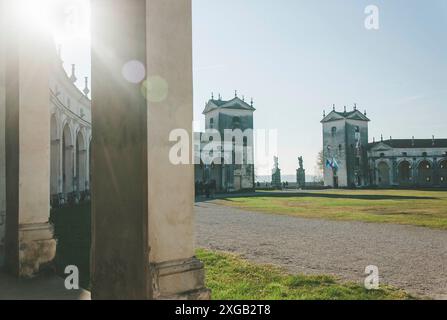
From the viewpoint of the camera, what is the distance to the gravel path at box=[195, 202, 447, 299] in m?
5.72

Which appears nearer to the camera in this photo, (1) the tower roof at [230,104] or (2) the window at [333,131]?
(1) the tower roof at [230,104]

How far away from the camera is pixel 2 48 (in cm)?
596

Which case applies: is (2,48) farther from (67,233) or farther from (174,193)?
(67,233)

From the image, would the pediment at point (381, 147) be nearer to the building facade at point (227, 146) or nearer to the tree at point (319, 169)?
the tree at point (319, 169)

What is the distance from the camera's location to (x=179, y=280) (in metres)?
3.07

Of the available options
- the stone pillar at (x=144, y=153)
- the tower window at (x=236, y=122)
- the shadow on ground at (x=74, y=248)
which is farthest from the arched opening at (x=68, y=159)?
the tower window at (x=236, y=122)

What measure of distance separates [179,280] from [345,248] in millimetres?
5876

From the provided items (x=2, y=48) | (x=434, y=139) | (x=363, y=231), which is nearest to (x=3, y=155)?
(x=2, y=48)

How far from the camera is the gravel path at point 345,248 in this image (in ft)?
18.8

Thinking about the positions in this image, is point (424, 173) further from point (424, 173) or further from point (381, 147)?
point (381, 147)

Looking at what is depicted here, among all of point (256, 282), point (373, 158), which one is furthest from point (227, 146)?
point (256, 282)

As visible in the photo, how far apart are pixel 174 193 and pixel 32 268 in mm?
3387

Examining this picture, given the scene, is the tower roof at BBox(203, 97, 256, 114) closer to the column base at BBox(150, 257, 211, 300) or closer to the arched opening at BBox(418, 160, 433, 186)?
the arched opening at BBox(418, 160, 433, 186)

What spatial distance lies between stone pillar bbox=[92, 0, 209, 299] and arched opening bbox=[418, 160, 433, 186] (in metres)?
66.7
